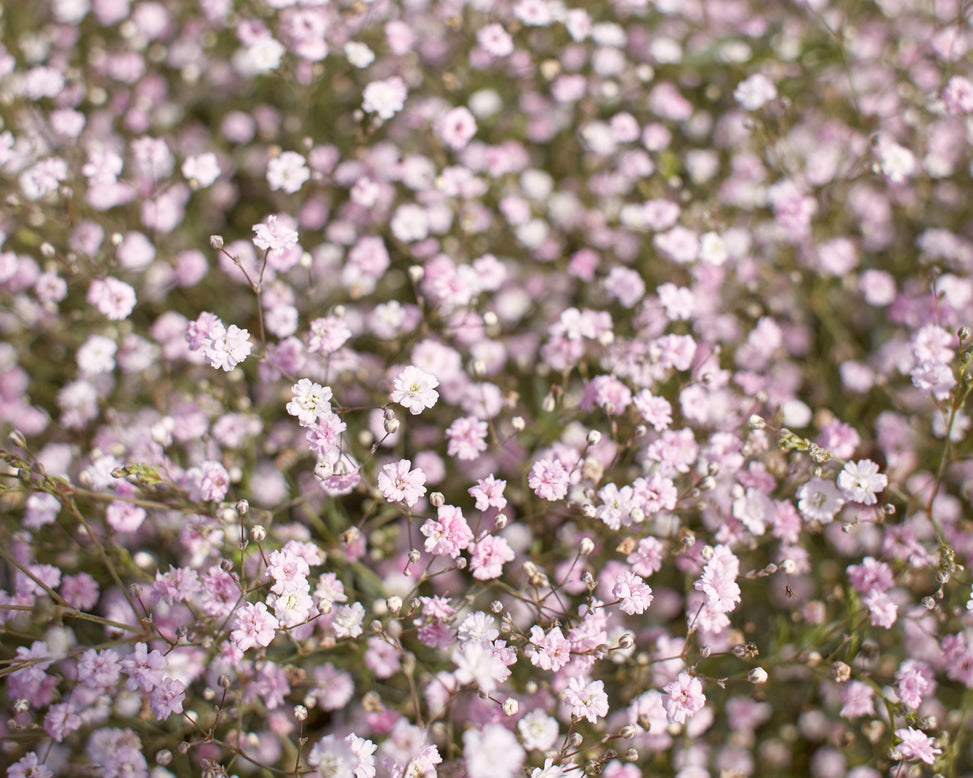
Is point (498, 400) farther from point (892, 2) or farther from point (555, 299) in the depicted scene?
point (892, 2)

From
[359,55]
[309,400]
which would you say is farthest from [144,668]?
[359,55]

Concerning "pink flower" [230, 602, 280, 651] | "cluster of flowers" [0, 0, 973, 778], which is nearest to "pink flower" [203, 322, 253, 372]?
"cluster of flowers" [0, 0, 973, 778]

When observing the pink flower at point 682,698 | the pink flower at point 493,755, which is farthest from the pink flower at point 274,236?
the pink flower at point 682,698

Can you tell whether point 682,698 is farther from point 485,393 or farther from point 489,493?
point 485,393

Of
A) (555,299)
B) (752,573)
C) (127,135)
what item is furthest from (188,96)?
(752,573)

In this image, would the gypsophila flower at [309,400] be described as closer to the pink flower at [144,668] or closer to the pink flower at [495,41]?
the pink flower at [144,668]
